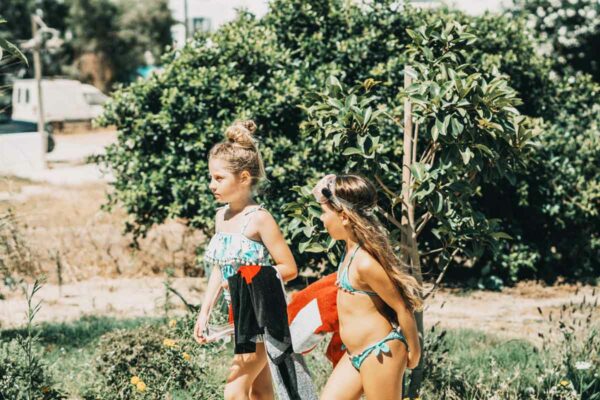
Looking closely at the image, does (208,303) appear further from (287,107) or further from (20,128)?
(20,128)

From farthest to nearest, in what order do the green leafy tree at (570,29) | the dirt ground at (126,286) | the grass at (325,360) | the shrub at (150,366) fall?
the green leafy tree at (570,29) < the dirt ground at (126,286) < the grass at (325,360) < the shrub at (150,366)

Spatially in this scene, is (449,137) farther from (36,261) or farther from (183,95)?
(36,261)

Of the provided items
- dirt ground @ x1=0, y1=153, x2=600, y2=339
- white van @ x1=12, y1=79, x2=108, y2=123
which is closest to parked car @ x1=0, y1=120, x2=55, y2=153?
white van @ x1=12, y1=79, x2=108, y2=123

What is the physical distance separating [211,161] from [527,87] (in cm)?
564

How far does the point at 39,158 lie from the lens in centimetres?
1950

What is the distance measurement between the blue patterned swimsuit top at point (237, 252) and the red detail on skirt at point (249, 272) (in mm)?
51

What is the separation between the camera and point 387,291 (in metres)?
3.34

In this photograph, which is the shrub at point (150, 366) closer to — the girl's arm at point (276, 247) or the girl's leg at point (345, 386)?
the girl's arm at point (276, 247)

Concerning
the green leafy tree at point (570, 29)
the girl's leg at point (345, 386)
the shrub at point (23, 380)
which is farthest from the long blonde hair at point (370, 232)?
the green leafy tree at point (570, 29)

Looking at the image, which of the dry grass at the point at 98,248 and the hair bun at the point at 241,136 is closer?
the hair bun at the point at 241,136

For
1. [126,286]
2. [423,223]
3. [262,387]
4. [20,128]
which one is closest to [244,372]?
[262,387]

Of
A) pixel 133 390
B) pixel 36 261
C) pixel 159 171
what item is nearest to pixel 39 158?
pixel 36 261

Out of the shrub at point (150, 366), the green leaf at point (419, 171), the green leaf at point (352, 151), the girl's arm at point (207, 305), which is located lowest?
the shrub at point (150, 366)

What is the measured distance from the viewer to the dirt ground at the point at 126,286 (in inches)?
284
